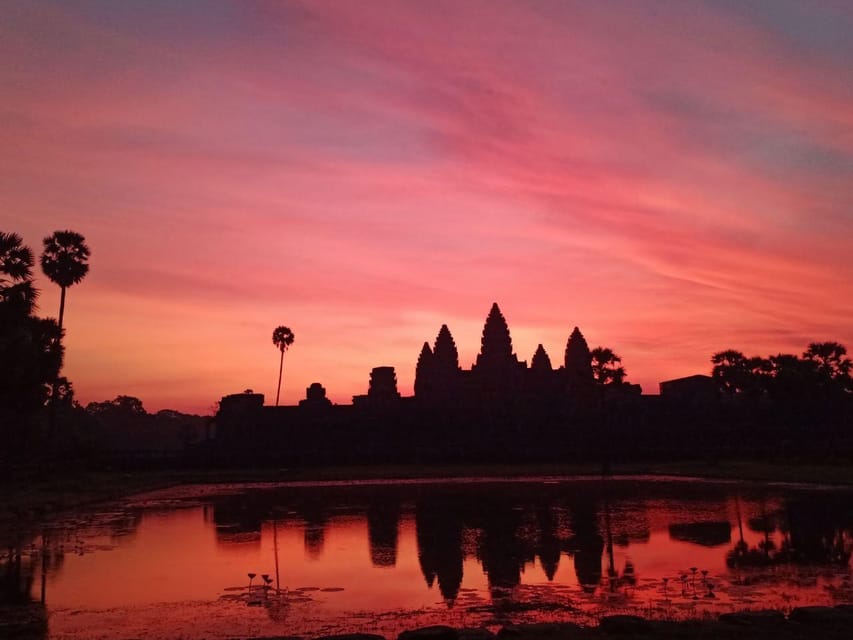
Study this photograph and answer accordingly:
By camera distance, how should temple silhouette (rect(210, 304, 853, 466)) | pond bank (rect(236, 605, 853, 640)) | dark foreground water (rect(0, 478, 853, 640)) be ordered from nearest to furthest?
pond bank (rect(236, 605, 853, 640))
dark foreground water (rect(0, 478, 853, 640))
temple silhouette (rect(210, 304, 853, 466))

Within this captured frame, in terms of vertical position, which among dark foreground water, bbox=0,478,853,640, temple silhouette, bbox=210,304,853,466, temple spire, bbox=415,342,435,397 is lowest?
dark foreground water, bbox=0,478,853,640

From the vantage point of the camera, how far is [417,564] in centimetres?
1839

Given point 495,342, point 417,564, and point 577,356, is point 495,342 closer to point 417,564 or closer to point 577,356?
point 577,356

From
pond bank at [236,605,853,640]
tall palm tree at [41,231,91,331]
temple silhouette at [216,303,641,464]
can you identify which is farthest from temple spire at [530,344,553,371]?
pond bank at [236,605,853,640]

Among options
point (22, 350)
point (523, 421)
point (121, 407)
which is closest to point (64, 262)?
point (22, 350)

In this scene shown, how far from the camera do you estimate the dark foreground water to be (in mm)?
13164

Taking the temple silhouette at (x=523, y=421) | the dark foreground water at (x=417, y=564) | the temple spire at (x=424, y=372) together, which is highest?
the temple spire at (x=424, y=372)

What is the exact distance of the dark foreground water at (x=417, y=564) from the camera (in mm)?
13164

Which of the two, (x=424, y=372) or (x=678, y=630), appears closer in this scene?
(x=678, y=630)

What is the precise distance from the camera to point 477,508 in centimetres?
3067

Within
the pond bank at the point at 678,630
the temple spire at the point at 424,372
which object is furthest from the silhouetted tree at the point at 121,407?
the pond bank at the point at 678,630

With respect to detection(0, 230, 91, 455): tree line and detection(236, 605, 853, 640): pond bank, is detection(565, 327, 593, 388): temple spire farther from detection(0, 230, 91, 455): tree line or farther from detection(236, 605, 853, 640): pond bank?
detection(236, 605, 853, 640): pond bank

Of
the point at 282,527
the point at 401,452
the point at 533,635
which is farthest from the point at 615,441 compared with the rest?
the point at 533,635

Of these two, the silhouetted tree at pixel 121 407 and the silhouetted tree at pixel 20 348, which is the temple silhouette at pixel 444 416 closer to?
the silhouetted tree at pixel 20 348
